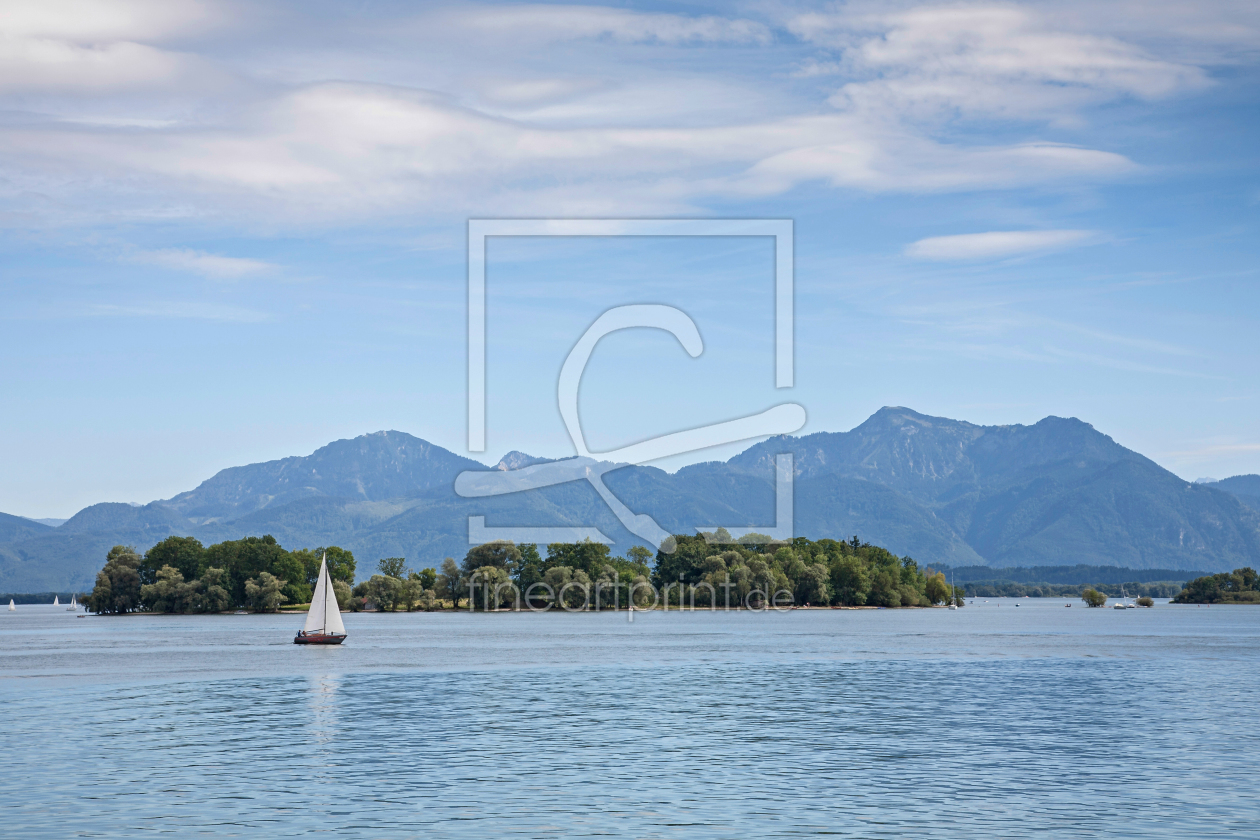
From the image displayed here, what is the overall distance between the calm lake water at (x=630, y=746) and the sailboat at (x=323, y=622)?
15.8 meters

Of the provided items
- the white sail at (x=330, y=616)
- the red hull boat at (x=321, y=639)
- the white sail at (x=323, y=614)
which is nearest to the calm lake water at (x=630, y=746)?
the red hull boat at (x=321, y=639)

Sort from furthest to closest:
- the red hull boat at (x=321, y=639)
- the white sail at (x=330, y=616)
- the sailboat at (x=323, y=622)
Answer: the white sail at (x=330, y=616) < the sailboat at (x=323, y=622) < the red hull boat at (x=321, y=639)

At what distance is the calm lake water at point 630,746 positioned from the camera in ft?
114

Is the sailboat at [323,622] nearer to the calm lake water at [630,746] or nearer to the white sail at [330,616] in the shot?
the white sail at [330,616]

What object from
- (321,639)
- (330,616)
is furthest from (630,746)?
(330,616)

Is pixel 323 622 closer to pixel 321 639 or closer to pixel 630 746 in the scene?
pixel 321 639

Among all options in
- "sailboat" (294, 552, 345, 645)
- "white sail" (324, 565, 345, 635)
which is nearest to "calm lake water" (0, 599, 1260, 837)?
"sailboat" (294, 552, 345, 645)

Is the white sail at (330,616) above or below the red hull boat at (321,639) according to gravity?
above

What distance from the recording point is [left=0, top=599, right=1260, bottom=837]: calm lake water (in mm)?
34625

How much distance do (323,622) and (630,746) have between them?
81791 millimetres

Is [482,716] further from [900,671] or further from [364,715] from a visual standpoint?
[900,671]

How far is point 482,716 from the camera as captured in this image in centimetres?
6141

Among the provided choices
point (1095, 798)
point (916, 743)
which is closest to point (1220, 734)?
point (916, 743)

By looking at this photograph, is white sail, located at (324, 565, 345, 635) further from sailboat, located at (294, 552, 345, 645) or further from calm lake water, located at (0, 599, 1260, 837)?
calm lake water, located at (0, 599, 1260, 837)
